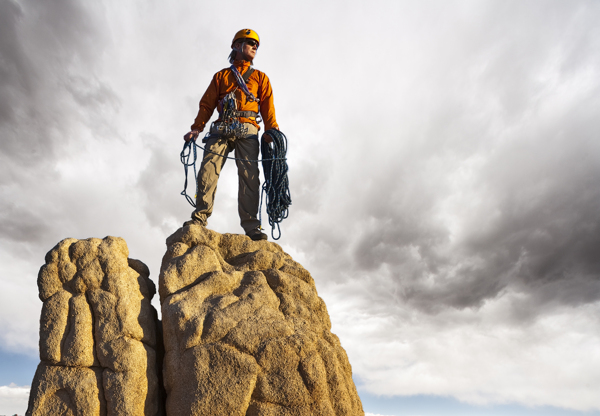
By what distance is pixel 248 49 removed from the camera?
315 inches

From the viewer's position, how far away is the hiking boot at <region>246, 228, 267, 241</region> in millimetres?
7199

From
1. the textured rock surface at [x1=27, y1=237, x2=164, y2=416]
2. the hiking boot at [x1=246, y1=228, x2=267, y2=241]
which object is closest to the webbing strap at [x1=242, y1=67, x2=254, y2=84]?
the hiking boot at [x1=246, y1=228, x2=267, y2=241]

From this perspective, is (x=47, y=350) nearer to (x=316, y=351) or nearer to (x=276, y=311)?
(x=276, y=311)

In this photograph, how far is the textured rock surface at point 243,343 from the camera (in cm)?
479

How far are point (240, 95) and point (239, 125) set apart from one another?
0.62 m

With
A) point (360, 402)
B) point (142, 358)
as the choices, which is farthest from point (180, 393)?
→ point (360, 402)

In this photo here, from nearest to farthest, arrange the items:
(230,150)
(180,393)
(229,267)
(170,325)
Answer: (180,393) → (170,325) → (229,267) → (230,150)

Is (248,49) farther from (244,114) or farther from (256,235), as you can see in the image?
(256,235)

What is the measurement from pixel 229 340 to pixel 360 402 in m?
1.99

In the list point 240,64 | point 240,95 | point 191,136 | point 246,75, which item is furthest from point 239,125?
point 240,64

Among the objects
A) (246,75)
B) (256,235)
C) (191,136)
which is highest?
(246,75)

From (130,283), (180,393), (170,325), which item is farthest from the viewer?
(130,283)

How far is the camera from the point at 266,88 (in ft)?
26.5

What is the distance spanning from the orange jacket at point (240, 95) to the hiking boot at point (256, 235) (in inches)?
78.0
